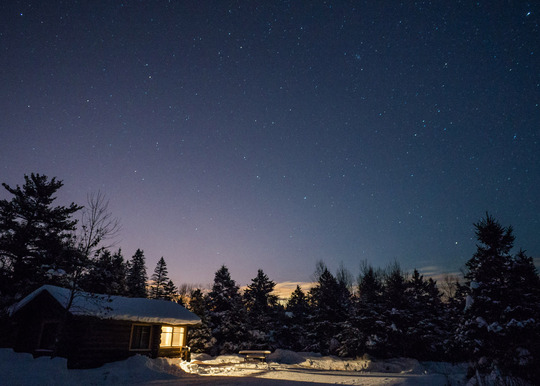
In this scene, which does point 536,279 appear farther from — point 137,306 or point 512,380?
point 137,306

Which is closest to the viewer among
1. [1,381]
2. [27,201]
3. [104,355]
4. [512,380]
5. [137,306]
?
[512,380]

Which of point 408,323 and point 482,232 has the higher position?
point 482,232

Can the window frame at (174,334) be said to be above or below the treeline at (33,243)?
below

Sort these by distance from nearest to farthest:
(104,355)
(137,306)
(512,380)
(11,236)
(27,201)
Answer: (512,380) → (104,355) → (137,306) → (11,236) → (27,201)

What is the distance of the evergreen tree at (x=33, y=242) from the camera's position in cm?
2225

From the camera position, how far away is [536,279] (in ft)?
54.2

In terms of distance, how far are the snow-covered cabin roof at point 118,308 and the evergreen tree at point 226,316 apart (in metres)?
15.8

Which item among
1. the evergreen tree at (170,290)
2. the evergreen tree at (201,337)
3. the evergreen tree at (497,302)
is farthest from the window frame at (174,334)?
the evergreen tree at (170,290)

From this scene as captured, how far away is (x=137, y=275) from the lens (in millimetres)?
48781

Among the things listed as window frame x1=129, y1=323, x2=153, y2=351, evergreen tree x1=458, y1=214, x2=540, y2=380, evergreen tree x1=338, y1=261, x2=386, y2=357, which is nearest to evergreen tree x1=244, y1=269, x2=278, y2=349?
evergreen tree x1=338, y1=261, x2=386, y2=357

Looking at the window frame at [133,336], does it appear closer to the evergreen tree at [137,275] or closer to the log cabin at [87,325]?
the log cabin at [87,325]

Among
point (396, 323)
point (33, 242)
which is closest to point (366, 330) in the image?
point (396, 323)

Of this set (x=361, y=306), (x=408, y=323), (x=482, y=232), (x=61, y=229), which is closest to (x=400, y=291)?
(x=408, y=323)

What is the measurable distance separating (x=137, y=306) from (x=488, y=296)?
818 inches
